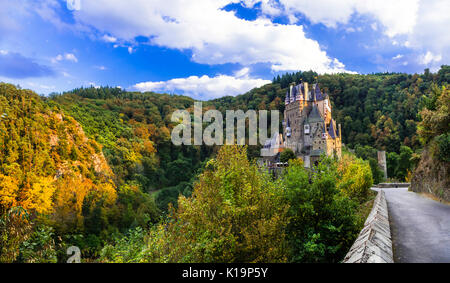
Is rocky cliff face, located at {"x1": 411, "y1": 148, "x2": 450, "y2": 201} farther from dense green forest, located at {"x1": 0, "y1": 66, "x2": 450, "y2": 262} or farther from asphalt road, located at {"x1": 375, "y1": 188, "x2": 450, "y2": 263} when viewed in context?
asphalt road, located at {"x1": 375, "y1": 188, "x2": 450, "y2": 263}

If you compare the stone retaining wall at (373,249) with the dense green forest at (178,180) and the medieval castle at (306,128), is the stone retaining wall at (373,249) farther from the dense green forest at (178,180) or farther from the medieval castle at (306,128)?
the medieval castle at (306,128)

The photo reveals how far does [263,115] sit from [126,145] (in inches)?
1641

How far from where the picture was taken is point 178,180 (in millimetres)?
71688

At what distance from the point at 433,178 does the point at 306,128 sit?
39.8m

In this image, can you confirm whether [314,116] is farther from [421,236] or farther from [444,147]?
[421,236]

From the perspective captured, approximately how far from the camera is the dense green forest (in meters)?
6.18

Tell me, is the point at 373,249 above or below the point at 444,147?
below

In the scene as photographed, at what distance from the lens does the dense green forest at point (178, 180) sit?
6.18 m

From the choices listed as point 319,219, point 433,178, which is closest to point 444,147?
point 433,178

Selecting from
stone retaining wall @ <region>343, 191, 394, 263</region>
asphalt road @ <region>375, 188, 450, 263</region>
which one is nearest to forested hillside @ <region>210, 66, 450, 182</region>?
asphalt road @ <region>375, 188, 450, 263</region>

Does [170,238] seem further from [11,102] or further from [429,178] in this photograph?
[11,102]

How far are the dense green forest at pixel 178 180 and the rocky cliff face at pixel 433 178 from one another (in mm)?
1149

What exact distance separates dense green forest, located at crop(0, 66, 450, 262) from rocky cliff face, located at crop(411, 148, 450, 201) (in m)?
1.15
